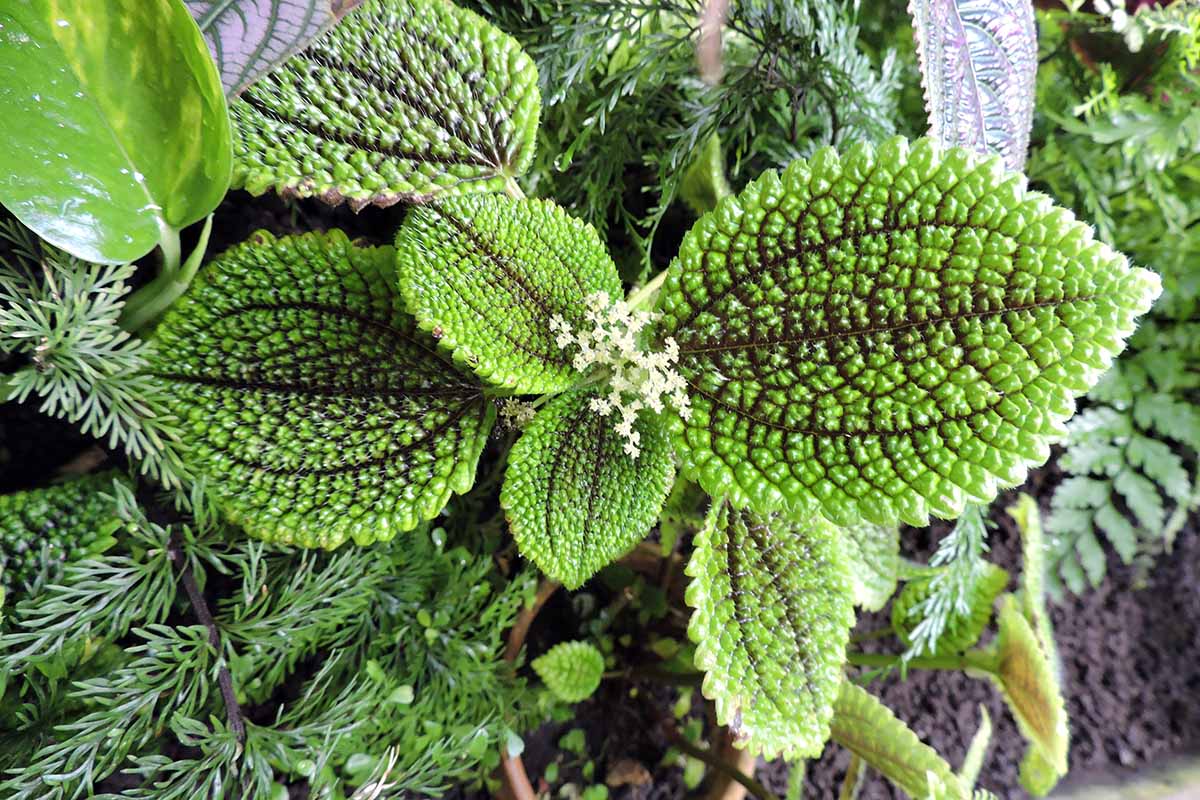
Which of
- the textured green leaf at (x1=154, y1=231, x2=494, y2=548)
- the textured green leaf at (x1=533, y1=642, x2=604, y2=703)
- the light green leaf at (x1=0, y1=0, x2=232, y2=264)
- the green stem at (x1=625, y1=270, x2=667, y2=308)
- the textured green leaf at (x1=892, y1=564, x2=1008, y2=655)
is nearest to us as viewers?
the light green leaf at (x1=0, y1=0, x2=232, y2=264)

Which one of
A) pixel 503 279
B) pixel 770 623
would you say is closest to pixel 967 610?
pixel 770 623

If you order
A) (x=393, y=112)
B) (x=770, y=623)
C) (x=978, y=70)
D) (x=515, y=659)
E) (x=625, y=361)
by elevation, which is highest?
(x=978, y=70)

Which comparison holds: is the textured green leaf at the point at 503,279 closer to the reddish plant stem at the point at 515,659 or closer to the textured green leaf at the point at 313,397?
the textured green leaf at the point at 313,397

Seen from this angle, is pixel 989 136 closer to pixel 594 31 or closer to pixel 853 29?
pixel 853 29

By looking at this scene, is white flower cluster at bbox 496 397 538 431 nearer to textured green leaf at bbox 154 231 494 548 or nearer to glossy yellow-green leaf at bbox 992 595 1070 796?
textured green leaf at bbox 154 231 494 548

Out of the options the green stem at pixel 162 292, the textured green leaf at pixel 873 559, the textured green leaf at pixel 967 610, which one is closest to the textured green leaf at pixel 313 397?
the green stem at pixel 162 292

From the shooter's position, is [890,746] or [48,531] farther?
[890,746]

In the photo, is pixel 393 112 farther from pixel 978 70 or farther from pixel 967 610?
pixel 967 610

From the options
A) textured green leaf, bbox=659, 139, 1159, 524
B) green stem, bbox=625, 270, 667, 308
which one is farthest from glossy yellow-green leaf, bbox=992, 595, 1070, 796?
green stem, bbox=625, 270, 667, 308
